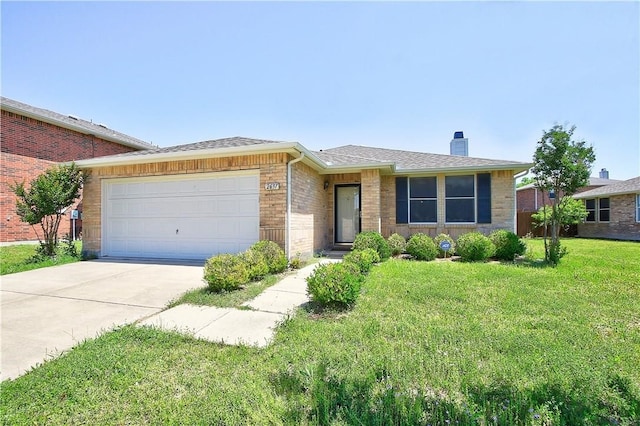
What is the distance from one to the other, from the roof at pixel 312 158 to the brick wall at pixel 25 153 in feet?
19.1

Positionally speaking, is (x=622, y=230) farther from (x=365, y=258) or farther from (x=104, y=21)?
(x=104, y=21)

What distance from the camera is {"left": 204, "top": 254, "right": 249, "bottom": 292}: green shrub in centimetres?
518

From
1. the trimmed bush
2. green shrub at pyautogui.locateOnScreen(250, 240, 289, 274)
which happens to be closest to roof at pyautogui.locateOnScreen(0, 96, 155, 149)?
green shrub at pyautogui.locateOnScreen(250, 240, 289, 274)

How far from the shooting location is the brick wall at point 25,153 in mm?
11805

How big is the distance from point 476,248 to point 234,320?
23.8 ft

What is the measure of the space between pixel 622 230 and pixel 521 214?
509 centimetres

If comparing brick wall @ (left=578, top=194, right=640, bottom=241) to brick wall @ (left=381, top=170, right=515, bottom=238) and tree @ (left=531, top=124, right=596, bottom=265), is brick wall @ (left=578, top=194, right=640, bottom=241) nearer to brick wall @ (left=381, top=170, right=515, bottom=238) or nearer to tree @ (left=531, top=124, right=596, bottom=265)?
brick wall @ (left=381, top=170, right=515, bottom=238)

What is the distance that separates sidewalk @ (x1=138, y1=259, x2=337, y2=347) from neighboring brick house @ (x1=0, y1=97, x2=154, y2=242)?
13.2 meters

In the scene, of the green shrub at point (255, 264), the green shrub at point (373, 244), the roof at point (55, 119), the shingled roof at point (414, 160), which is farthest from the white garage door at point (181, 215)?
the roof at point (55, 119)

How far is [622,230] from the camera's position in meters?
17.0

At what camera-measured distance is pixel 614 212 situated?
17688 mm

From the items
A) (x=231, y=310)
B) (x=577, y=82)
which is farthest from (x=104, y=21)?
(x=577, y=82)

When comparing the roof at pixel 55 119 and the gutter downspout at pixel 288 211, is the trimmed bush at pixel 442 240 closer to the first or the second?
the gutter downspout at pixel 288 211

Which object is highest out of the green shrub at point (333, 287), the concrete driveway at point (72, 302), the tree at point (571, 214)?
the tree at point (571, 214)
